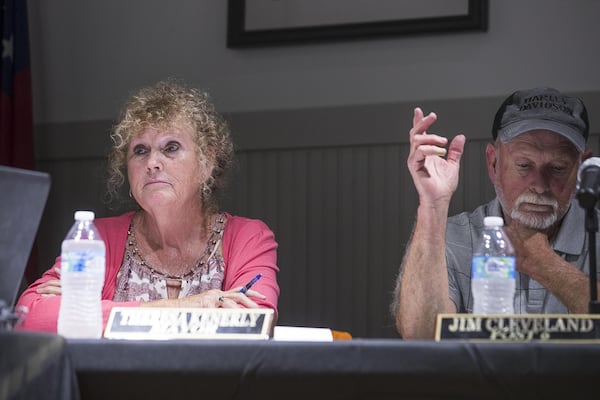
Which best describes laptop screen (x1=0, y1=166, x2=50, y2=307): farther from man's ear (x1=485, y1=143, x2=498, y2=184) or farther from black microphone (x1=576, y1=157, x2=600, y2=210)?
man's ear (x1=485, y1=143, x2=498, y2=184)

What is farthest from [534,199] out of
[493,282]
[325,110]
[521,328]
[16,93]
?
[16,93]

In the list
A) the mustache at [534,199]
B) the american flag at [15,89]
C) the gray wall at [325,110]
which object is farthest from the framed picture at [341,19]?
the mustache at [534,199]

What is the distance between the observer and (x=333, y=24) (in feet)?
11.9

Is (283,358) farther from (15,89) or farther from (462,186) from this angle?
(15,89)

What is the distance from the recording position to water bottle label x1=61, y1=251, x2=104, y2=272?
5.11ft

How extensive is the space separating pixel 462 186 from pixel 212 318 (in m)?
2.17

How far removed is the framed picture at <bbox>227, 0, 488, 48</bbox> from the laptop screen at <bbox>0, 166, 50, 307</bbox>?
7.74ft

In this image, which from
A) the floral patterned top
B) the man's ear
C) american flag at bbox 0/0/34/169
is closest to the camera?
the floral patterned top

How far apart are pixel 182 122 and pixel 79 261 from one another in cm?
97

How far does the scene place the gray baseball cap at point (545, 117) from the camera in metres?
2.33

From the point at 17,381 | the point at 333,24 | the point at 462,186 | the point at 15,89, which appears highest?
the point at 333,24

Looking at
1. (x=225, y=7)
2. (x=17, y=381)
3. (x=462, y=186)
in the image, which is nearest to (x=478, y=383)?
(x=17, y=381)

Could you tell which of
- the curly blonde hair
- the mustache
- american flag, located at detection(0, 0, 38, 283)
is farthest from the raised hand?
american flag, located at detection(0, 0, 38, 283)

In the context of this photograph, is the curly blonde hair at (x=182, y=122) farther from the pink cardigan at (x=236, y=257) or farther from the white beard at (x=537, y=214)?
the white beard at (x=537, y=214)
